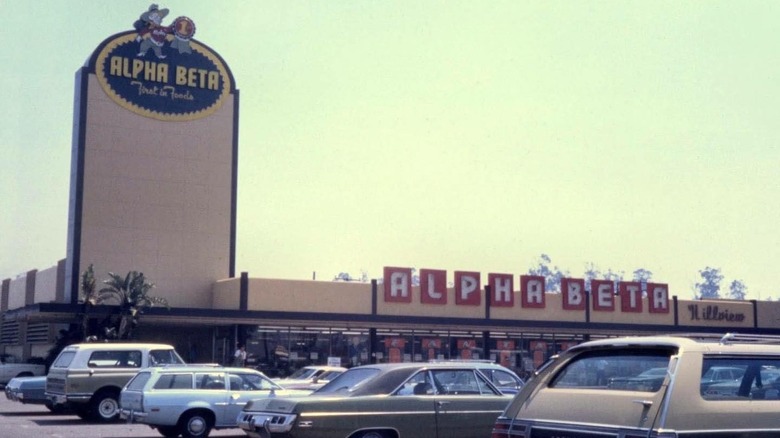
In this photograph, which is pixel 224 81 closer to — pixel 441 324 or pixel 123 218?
pixel 123 218

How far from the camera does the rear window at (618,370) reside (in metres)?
6.71

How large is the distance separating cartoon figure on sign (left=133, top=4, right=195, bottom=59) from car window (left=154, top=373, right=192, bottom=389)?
26.9m

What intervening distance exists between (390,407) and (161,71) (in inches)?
1291

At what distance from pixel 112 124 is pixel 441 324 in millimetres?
17020

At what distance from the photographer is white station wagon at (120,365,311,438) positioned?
A: 58.0 ft

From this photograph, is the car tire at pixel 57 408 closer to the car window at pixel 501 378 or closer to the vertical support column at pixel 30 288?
the car window at pixel 501 378

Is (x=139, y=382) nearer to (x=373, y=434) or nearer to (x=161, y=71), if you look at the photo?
(x=373, y=434)

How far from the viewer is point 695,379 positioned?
650cm

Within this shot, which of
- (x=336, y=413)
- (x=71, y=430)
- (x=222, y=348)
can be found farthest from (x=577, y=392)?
(x=222, y=348)

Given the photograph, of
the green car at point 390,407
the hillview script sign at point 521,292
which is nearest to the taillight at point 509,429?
the green car at point 390,407

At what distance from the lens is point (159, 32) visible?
42500 mm

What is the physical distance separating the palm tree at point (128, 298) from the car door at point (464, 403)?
967 inches

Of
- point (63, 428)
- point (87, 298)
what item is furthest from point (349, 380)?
point (87, 298)

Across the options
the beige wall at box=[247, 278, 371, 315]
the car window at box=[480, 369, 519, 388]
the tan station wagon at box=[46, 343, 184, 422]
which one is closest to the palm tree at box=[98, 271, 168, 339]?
the beige wall at box=[247, 278, 371, 315]
